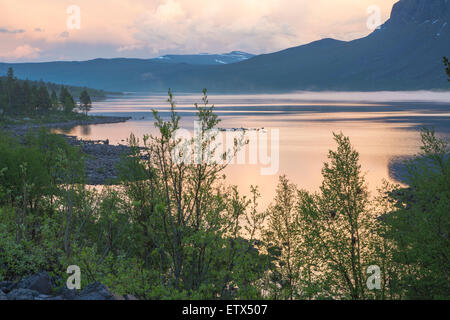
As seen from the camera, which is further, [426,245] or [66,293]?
[426,245]

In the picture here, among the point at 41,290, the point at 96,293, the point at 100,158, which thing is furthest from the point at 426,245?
the point at 100,158

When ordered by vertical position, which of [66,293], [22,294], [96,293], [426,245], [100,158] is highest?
[96,293]

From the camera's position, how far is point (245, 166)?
74312mm

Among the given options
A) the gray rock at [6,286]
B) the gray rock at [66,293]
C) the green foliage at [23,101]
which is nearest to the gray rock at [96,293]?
the gray rock at [66,293]

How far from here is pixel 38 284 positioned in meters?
12.7

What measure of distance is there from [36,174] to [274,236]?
2424 cm

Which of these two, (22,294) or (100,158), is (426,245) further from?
(100,158)

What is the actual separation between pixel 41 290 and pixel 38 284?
21cm

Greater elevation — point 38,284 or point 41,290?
point 38,284

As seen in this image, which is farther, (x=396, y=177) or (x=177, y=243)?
(x=396, y=177)

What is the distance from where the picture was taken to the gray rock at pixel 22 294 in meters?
11.5
